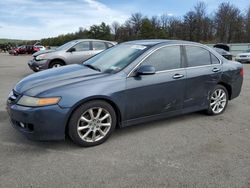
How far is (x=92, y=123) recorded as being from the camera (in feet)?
12.5

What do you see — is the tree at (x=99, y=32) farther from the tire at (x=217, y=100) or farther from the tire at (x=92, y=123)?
the tire at (x=92, y=123)

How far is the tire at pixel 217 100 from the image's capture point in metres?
5.24

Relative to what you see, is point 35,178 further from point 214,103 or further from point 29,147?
point 214,103

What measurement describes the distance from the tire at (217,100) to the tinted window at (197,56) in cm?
59

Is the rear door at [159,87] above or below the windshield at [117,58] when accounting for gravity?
below

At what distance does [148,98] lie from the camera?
13.8ft

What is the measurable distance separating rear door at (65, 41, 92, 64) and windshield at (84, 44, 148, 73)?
589 cm

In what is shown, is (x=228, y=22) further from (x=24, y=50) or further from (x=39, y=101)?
(x=39, y=101)

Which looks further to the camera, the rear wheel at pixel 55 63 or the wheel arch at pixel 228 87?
the rear wheel at pixel 55 63

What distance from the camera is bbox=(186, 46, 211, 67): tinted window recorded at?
190 inches

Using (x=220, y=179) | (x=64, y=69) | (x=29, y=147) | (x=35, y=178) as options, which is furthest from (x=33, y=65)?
(x=220, y=179)

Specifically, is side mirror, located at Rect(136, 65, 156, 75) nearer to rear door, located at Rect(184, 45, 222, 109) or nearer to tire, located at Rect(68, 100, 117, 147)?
tire, located at Rect(68, 100, 117, 147)

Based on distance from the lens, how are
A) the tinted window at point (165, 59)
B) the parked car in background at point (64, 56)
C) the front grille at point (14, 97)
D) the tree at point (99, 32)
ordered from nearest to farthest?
the front grille at point (14, 97) → the tinted window at point (165, 59) → the parked car in background at point (64, 56) → the tree at point (99, 32)

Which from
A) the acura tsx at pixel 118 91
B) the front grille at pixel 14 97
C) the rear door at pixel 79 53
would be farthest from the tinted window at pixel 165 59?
the rear door at pixel 79 53
